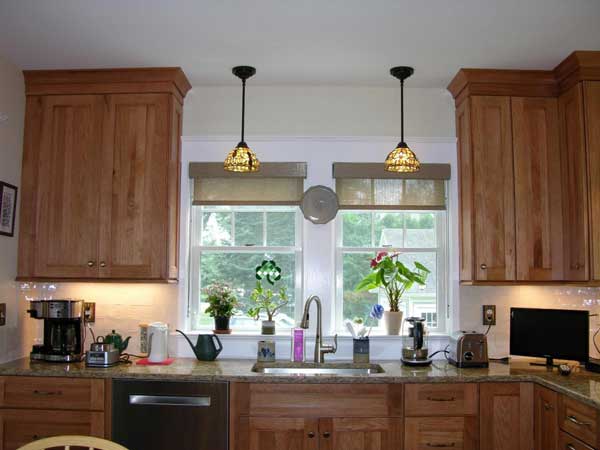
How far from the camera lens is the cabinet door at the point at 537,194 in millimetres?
3531

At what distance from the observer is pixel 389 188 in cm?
389

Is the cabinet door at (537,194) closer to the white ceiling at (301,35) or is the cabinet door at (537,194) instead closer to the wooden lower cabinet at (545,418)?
the white ceiling at (301,35)

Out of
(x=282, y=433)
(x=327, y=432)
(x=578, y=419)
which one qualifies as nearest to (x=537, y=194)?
(x=578, y=419)

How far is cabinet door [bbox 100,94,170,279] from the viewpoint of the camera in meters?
3.54

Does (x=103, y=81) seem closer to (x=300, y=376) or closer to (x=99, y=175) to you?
(x=99, y=175)

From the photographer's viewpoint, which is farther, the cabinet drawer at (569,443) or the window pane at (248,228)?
the window pane at (248,228)

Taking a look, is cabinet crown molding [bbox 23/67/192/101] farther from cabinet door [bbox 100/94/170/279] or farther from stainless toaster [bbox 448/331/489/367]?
stainless toaster [bbox 448/331/489/367]

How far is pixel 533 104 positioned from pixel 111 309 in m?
2.95

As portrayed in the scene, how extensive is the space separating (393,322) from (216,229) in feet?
4.33

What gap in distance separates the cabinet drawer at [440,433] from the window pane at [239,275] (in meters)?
1.17

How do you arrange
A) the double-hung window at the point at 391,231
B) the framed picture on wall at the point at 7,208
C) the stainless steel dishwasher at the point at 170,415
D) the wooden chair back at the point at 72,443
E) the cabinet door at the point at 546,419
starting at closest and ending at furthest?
1. the wooden chair back at the point at 72,443
2. the cabinet door at the point at 546,419
3. the stainless steel dishwasher at the point at 170,415
4. the framed picture on wall at the point at 7,208
5. the double-hung window at the point at 391,231

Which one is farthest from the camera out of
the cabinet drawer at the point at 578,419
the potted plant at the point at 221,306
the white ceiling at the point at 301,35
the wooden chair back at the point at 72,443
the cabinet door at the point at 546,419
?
the potted plant at the point at 221,306

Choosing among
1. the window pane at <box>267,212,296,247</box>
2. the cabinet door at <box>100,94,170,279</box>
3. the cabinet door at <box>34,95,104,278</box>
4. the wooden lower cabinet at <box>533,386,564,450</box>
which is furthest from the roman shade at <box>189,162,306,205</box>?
the wooden lower cabinet at <box>533,386,564,450</box>

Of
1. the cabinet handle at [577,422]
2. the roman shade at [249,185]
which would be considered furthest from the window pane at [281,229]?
the cabinet handle at [577,422]
